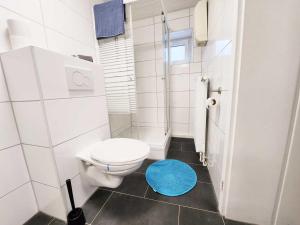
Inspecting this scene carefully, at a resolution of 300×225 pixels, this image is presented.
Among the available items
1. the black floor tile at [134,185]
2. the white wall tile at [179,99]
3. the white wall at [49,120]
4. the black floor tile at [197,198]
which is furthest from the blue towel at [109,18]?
the black floor tile at [197,198]

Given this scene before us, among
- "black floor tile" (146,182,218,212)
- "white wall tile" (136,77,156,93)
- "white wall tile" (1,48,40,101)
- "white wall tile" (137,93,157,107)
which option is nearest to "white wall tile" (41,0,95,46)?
"white wall tile" (1,48,40,101)

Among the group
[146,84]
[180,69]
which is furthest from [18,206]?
[180,69]

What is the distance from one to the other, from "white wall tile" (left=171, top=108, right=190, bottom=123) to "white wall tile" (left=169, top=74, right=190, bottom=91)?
14.5 inches

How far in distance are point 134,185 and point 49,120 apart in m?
0.93

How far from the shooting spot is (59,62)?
0.87 meters

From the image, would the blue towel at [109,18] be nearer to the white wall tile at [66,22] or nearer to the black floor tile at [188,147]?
the white wall tile at [66,22]

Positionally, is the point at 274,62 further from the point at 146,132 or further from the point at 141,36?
the point at 141,36

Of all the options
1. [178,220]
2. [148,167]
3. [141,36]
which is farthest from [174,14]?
[178,220]

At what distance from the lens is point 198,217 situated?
0.94 meters

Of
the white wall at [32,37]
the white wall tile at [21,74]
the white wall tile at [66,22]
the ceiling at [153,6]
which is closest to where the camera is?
the white wall tile at [21,74]

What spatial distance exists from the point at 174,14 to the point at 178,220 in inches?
101

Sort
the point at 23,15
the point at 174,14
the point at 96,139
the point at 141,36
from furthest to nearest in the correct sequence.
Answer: the point at 141,36, the point at 174,14, the point at 96,139, the point at 23,15

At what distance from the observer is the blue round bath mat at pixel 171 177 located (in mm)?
1200

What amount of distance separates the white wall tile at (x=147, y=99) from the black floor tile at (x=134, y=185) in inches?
49.8
